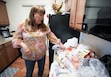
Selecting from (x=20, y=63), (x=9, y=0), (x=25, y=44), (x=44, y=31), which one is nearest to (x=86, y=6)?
(x=44, y=31)

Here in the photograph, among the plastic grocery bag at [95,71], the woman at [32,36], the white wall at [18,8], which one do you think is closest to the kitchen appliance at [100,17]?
the plastic grocery bag at [95,71]

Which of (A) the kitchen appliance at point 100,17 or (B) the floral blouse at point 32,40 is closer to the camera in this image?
(A) the kitchen appliance at point 100,17

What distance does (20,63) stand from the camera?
8.57ft

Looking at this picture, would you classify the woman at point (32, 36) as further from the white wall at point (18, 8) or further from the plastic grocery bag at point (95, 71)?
the white wall at point (18, 8)

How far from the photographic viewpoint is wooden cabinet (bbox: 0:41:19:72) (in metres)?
2.17

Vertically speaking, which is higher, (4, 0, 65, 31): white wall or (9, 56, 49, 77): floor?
(4, 0, 65, 31): white wall

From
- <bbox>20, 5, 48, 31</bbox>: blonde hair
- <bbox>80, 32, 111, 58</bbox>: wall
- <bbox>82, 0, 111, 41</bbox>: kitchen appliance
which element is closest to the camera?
<bbox>82, 0, 111, 41</bbox>: kitchen appliance

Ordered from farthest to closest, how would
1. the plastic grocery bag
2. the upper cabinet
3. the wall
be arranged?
1. the upper cabinet
2. the wall
3. the plastic grocery bag

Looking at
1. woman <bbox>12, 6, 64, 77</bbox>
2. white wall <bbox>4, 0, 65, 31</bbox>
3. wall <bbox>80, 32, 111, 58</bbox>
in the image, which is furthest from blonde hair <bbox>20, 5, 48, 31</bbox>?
white wall <bbox>4, 0, 65, 31</bbox>

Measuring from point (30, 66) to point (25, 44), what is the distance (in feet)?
1.30

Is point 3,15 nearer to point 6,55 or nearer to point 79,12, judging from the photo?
point 6,55

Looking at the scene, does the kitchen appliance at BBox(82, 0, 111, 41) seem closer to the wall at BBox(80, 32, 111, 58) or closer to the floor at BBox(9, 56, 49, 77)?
the wall at BBox(80, 32, 111, 58)

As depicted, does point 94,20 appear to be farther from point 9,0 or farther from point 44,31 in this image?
point 9,0

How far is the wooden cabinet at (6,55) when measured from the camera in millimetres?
2172
